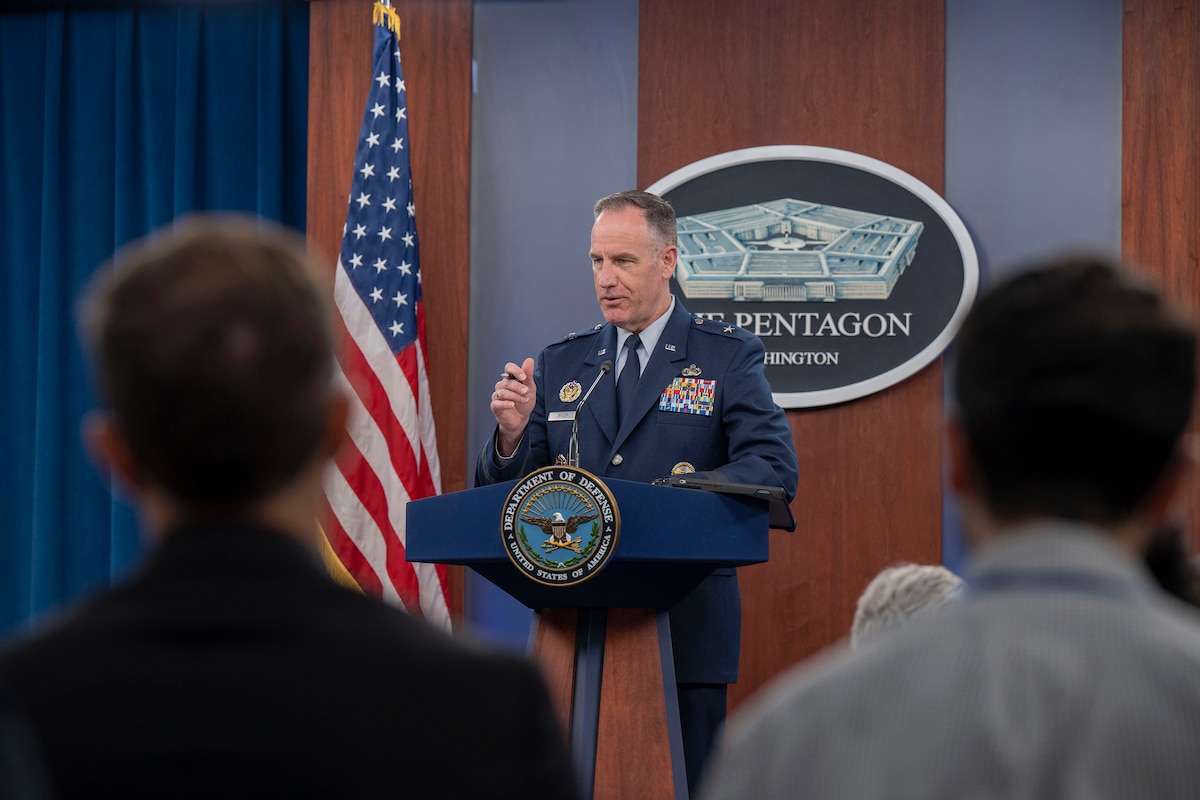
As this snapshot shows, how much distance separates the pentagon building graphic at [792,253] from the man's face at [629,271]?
1.02m

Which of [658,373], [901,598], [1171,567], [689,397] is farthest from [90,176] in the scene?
[1171,567]

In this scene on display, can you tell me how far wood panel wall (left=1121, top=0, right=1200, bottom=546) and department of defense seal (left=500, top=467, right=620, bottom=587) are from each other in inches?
103

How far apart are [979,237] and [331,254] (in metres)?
2.22

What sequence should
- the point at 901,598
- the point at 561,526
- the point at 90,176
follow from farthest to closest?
the point at 90,176 → the point at 561,526 → the point at 901,598

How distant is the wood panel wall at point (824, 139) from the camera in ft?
14.7

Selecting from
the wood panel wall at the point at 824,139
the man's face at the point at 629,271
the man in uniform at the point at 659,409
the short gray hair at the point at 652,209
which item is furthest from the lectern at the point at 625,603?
the wood panel wall at the point at 824,139

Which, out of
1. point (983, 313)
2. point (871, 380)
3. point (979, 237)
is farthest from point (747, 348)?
point (983, 313)

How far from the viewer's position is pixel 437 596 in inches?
176

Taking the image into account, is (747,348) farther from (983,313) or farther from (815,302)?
(983,313)

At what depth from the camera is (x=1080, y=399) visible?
0.86 meters

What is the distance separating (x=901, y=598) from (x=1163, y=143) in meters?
3.03

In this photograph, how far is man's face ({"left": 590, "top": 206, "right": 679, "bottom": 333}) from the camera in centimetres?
351

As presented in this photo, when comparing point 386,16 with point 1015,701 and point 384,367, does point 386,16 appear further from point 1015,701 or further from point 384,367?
point 1015,701

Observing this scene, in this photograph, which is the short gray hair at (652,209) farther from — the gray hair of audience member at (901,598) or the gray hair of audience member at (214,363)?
the gray hair of audience member at (214,363)
